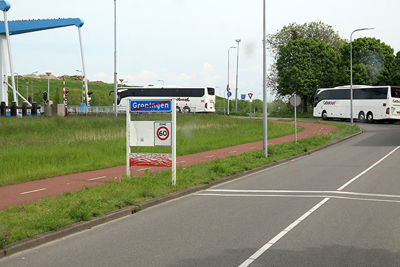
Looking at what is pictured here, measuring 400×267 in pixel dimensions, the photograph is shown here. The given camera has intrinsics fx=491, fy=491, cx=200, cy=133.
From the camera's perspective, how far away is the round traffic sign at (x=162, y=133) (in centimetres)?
1205

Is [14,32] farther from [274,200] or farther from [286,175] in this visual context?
[274,200]

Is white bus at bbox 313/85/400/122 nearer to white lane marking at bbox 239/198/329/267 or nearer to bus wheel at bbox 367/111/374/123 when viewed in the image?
bus wheel at bbox 367/111/374/123

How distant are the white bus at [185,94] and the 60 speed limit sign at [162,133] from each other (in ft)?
164

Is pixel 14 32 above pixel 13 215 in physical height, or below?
above

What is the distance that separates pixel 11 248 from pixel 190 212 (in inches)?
141

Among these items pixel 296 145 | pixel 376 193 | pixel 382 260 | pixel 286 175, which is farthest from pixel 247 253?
pixel 296 145

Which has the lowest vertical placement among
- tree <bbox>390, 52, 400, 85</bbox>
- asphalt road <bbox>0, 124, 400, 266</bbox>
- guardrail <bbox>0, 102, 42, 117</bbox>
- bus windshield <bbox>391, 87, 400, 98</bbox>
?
asphalt road <bbox>0, 124, 400, 266</bbox>

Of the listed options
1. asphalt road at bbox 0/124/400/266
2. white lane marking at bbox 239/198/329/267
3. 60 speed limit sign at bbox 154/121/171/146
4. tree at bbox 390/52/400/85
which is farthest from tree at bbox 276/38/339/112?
white lane marking at bbox 239/198/329/267

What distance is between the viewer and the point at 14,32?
41.8m

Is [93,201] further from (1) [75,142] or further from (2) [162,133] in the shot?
(1) [75,142]

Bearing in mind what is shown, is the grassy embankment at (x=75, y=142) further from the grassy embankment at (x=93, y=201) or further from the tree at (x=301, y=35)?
the tree at (x=301, y=35)

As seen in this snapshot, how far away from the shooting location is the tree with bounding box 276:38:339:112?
221ft

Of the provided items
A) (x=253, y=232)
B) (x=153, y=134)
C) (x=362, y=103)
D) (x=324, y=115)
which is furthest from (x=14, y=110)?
(x=324, y=115)

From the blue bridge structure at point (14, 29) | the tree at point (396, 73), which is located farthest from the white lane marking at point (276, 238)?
the tree at point (396, 73)
